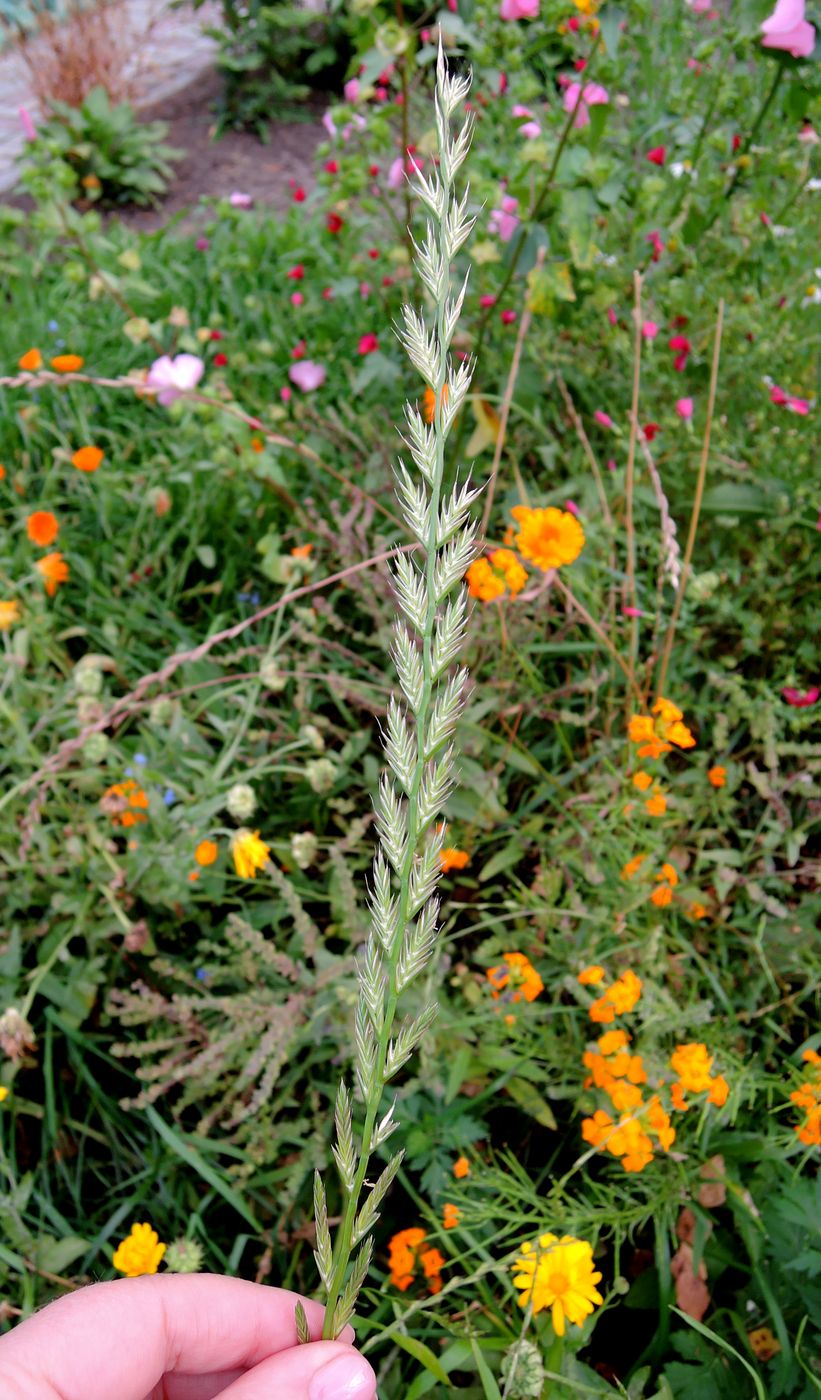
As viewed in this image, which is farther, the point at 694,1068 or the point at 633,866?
the point at 633,866

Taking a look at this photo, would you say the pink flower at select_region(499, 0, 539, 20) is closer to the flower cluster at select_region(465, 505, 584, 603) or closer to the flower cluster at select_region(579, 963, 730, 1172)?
the flower cluster at select_region(465, 505, 584, 603)

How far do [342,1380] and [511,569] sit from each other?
112 centimetres

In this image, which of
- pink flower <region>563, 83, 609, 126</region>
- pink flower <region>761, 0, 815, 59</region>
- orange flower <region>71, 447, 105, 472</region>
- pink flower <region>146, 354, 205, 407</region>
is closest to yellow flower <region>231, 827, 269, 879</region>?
orange flower <region>71, 447, 105, 472</region>

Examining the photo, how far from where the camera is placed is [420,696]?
0.59m

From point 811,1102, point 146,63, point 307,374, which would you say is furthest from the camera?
point 146,63

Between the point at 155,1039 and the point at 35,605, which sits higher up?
the point at 35,605

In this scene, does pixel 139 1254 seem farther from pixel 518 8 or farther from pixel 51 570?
pixel 518 8

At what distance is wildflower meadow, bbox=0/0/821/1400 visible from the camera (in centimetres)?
128

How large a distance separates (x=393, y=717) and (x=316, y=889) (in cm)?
134

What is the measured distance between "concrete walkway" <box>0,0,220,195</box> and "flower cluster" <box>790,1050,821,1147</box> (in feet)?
17.1

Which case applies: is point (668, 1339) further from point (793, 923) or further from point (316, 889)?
point (316, 889)

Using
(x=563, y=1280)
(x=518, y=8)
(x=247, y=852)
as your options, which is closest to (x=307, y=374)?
(x=518, y=8)

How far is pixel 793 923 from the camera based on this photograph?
66.7 inches

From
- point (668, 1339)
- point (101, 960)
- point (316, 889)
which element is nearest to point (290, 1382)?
point (668, 1339)
